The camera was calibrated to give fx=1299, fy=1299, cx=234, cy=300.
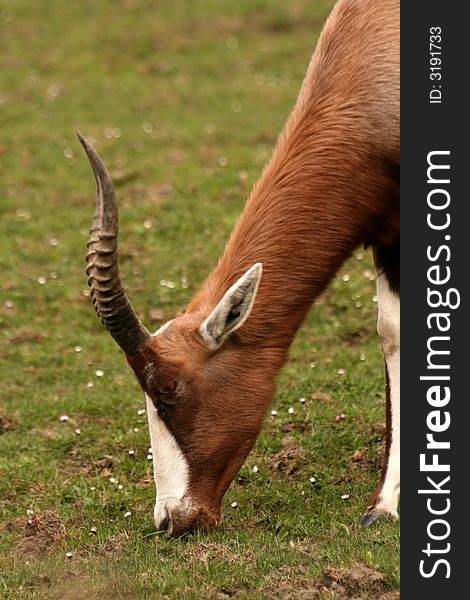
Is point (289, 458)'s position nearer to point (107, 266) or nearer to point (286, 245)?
point (286, 245)

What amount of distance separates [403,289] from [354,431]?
2340mm

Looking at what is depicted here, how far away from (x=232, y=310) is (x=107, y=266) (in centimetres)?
76

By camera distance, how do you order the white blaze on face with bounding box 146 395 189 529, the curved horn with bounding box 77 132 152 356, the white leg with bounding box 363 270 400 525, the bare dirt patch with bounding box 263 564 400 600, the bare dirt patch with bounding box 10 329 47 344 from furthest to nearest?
the bare dirt patch with bounding box 10 329 47 344 < the white leg with bounding box 363 270 400 525 < the white blaze on face with bounding box 146 395 189 529 < the curved horn with bounding box 77 132 152 356 < the bare dirt patch with bounding box 263 564 400 600

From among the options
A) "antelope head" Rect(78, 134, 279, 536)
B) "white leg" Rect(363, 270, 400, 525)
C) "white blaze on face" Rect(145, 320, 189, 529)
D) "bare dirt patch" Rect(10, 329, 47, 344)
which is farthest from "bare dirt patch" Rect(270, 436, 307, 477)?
"bare dirt patch" Rect(10, 329, 47, 344)

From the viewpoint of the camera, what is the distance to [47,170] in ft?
55.7

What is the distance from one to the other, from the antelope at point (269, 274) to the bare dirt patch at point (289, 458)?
1027 millimetres

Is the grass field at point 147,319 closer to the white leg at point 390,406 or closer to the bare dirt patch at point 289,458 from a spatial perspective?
Answer: the bare dirt patch at point 289,458

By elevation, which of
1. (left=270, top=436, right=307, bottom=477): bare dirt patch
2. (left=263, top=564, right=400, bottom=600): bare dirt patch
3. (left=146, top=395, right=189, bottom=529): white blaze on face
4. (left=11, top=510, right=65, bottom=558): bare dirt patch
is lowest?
(left=263, top=564, right=400, bottom=600): bare dirt patch

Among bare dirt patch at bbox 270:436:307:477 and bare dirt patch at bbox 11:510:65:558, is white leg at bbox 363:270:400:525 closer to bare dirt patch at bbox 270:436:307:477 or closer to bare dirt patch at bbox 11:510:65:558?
bare dirt patch at bbox 270:436:307:477

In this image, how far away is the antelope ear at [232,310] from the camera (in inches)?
285

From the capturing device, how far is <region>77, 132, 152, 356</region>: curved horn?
717 centimetres

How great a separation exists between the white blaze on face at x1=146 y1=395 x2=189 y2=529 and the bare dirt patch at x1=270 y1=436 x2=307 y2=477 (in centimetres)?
163

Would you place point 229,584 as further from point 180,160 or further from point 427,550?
point 180,160

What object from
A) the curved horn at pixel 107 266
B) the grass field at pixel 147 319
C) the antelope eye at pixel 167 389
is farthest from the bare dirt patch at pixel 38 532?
the curved horn at pixel 107 266
